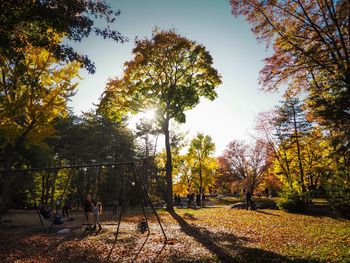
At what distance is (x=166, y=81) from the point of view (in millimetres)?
21203

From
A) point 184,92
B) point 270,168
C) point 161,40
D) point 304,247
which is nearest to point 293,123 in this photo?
point 270,168

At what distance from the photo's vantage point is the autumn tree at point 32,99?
15.6 m

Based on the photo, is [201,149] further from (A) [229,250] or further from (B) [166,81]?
(A) [229,250]

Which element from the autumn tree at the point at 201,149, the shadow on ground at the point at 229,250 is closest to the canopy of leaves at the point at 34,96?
the shadow on ground at the point at 229,250

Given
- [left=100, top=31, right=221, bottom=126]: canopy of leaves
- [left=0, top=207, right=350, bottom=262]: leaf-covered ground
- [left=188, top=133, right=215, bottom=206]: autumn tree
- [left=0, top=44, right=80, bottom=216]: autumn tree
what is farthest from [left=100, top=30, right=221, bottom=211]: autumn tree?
[left=188, top=133, right=215, bottom=206]: autumn tree

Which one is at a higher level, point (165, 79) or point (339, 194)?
point (165, 79)

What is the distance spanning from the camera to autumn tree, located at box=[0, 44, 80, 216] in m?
15.6

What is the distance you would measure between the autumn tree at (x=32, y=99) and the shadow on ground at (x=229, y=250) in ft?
37.6

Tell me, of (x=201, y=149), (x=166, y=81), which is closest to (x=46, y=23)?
(x=166, y=81)

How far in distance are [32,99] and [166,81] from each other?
9676 millimetres

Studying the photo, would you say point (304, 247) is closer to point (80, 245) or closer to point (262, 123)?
point (80, 245)

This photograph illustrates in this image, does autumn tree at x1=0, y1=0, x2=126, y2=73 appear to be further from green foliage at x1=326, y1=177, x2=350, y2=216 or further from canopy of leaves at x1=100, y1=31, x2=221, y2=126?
green foliage at x1=326, y1=177, x2=350, y2=216

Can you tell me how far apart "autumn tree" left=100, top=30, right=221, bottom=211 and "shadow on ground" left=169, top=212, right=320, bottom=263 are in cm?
909

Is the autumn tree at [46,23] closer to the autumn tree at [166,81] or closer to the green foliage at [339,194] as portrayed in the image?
the autumn tree at [166,81]
